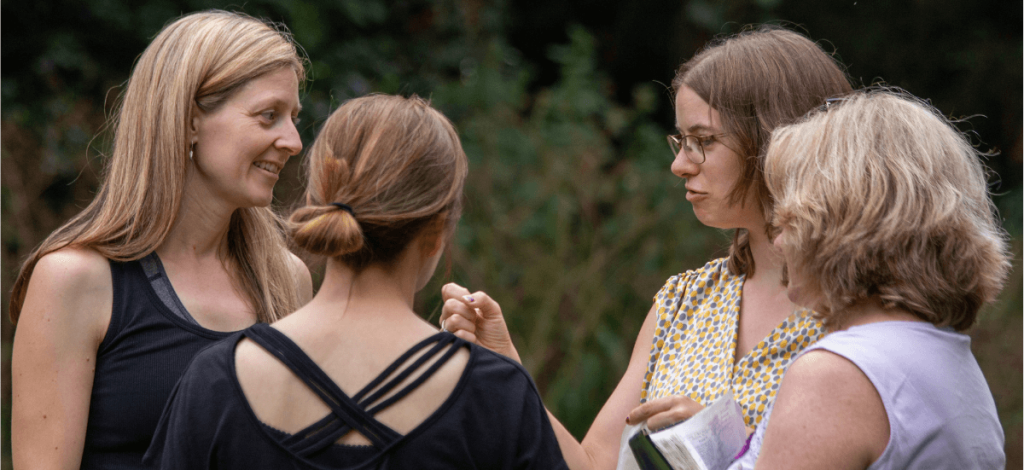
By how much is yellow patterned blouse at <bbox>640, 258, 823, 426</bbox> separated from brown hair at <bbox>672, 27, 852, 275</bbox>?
0.71 feet

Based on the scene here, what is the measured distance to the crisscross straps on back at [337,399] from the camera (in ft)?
4.37

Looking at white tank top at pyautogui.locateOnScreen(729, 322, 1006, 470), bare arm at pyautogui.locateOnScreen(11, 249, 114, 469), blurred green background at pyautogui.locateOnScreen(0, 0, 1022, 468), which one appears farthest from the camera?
blurred green background at pyautogui.locateOnScreen(0, 0, 1022, 468)

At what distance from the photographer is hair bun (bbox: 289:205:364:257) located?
1353 millimetres

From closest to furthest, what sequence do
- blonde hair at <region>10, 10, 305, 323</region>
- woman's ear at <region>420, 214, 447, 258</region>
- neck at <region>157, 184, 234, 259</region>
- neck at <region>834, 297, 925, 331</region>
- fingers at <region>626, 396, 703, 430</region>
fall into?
1. neck at <region>834, 297, 925, 331</region>
2. woman's ear at <region>420, 214, 447, 258</region>
3. fingers at <region>626, 396, 703, 430</region>
4. blonde hair at <region>10, 10, 305, 323</region>
5. neck at <region>157, 184, 234, 259</region>

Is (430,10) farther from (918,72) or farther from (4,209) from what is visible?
(918,72)

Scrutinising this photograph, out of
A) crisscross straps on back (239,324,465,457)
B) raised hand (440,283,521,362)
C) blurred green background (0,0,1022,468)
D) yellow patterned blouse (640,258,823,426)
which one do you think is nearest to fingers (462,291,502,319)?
raised hand (440,283,521,362)

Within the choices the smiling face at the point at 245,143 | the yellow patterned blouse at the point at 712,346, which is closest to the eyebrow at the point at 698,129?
the yellow patterned blouse at the point at 712,346

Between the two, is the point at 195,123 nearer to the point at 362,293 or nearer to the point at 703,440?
the point at 362,293

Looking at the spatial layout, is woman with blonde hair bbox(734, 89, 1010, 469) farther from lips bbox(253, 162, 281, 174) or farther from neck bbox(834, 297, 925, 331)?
lips bbox(253, 162, 281, 174)

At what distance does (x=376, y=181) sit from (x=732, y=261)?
994 mm

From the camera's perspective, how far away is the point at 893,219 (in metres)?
1.36

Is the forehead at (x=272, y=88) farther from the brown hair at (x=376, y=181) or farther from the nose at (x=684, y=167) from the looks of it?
the nose at (x=684, y=167)

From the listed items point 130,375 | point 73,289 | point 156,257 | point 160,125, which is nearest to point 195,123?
point 160,125

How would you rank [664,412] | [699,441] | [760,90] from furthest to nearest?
[760,90]
[664,412]
[699,441]
